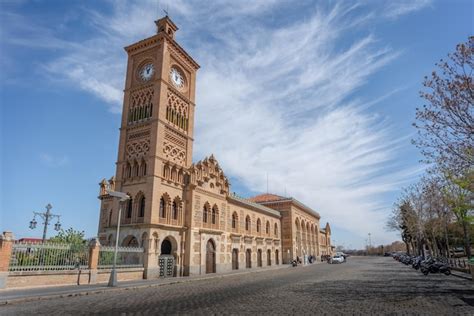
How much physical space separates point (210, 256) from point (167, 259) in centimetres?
664

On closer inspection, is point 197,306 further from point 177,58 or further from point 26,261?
point 177,58

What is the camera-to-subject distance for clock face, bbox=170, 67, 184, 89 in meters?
32.2

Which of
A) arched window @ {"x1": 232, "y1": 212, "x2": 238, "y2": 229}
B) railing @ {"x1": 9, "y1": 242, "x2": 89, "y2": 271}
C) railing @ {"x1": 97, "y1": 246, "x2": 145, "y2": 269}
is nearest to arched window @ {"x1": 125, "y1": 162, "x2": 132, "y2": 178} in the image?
railing @ {"x1": 97, "y1": 246, "x2": 145, "y2": 269}

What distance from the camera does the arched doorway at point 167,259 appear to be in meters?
26.3

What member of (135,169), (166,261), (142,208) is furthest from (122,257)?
(135,169)

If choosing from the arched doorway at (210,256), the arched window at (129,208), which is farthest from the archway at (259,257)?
the arched window at (129,208)

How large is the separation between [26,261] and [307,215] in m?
55.3

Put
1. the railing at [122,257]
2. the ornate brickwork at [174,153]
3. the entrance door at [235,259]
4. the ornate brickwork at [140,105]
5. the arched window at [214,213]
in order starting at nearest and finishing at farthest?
the railing at [122,257] < the ornate brickwork at [174,153] < the ornate brickwork at [140,105] < the arched window at [214,213] < the entrance door at [235,259]

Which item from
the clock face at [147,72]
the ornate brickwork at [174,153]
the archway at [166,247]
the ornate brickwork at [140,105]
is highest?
the clock face at [147,72]

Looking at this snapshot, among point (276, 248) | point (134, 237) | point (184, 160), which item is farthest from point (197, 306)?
point (276, 248)

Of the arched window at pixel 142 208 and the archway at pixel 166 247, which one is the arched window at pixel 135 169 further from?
the archway at pixel 166 247

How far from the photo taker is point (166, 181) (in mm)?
28016

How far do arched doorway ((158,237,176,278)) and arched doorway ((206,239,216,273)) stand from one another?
4790 mm

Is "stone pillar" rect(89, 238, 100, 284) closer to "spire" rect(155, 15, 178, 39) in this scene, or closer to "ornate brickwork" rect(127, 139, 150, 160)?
"ornate brickwork" rect(127, 139, 150, 160)
